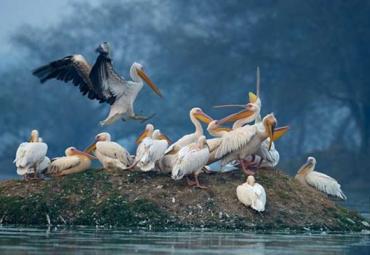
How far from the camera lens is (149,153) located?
65.5ft

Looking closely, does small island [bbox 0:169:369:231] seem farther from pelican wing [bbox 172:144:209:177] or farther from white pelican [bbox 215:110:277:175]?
white pelican [bbox 215:110:277:175]

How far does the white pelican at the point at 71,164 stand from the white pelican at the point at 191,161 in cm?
133

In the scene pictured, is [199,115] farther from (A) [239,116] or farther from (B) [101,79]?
(B) [101,79]

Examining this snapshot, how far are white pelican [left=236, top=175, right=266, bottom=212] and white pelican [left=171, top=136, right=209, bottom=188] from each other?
54 cm

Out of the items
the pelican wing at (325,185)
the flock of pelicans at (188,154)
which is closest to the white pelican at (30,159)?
the flock of pelicans at (188,154)

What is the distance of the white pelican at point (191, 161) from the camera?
1975 centimetres

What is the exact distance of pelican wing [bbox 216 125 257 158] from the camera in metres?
20.5

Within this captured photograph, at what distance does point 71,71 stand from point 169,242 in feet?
17.3

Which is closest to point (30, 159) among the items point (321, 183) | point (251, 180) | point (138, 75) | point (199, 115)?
point (199, 115)

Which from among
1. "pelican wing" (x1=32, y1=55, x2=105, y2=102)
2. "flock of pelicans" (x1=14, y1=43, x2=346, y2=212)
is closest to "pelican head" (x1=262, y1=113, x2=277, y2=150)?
"flock of pelicans" (x1=14, y1=43, x2=346, y2=212)

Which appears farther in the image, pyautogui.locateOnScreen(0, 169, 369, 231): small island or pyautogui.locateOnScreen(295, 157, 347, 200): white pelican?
pyautogui.locateOnScreen(295, 157, 347, 200): white pelican

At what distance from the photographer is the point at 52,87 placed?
4888 centimetres

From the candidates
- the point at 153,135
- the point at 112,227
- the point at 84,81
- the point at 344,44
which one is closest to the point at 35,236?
the point at 112,227

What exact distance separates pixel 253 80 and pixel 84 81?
95.0 feet
